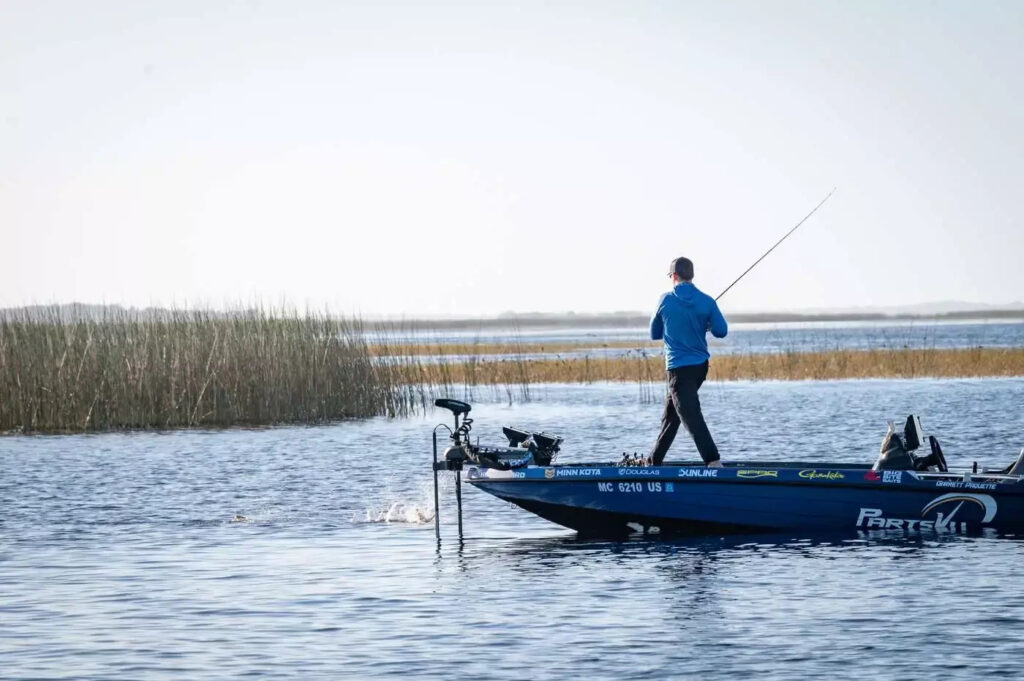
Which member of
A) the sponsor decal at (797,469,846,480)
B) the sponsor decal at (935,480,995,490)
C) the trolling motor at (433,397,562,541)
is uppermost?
the trolling motor at (433,397,562,541)

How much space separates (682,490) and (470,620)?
150 inches

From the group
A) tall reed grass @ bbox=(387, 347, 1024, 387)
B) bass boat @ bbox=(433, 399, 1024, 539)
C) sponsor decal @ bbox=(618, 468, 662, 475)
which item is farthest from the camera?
tall reed grass @ bbox=(387, 347, 1024, 387)

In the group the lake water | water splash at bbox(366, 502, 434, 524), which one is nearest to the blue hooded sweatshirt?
the lake water

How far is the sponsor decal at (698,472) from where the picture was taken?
15.1 m

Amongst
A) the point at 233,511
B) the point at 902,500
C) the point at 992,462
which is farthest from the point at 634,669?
the point at 992,462

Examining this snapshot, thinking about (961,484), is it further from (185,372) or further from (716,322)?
(185,372)

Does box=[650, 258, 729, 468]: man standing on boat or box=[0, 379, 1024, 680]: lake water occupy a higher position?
box=[650, 258, 729, 468]: man standing on boat

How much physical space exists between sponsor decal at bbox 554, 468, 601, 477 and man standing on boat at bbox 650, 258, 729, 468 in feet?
2.64

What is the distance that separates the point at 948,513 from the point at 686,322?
118 inches

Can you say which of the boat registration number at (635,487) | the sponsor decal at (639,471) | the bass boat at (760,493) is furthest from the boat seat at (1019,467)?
the sponsor decal at (639,471)

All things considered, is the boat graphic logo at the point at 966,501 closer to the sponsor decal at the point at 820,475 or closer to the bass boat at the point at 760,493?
the bass boat at the point at 760,493

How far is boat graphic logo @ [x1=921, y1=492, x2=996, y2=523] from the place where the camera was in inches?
583

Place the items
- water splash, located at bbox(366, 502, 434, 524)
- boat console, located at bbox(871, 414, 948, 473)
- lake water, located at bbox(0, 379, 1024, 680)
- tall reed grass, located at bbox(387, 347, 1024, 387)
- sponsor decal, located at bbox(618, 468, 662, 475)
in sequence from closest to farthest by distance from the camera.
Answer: lake water, located at bbox(0, 379, 1024, 680), boat console, located at bbox(871, 414, 948, 473), sponsor decal, located at bbox(618, 468, 662, 475), water splash, located at bbox(366, 502, 434, 524), tall reed grass, located at bbox(387, 347, 1024, 387)

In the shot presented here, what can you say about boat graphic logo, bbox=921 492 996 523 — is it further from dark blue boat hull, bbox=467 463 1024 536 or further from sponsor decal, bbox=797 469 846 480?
sponsor decal, bbox=797 469 846 480
